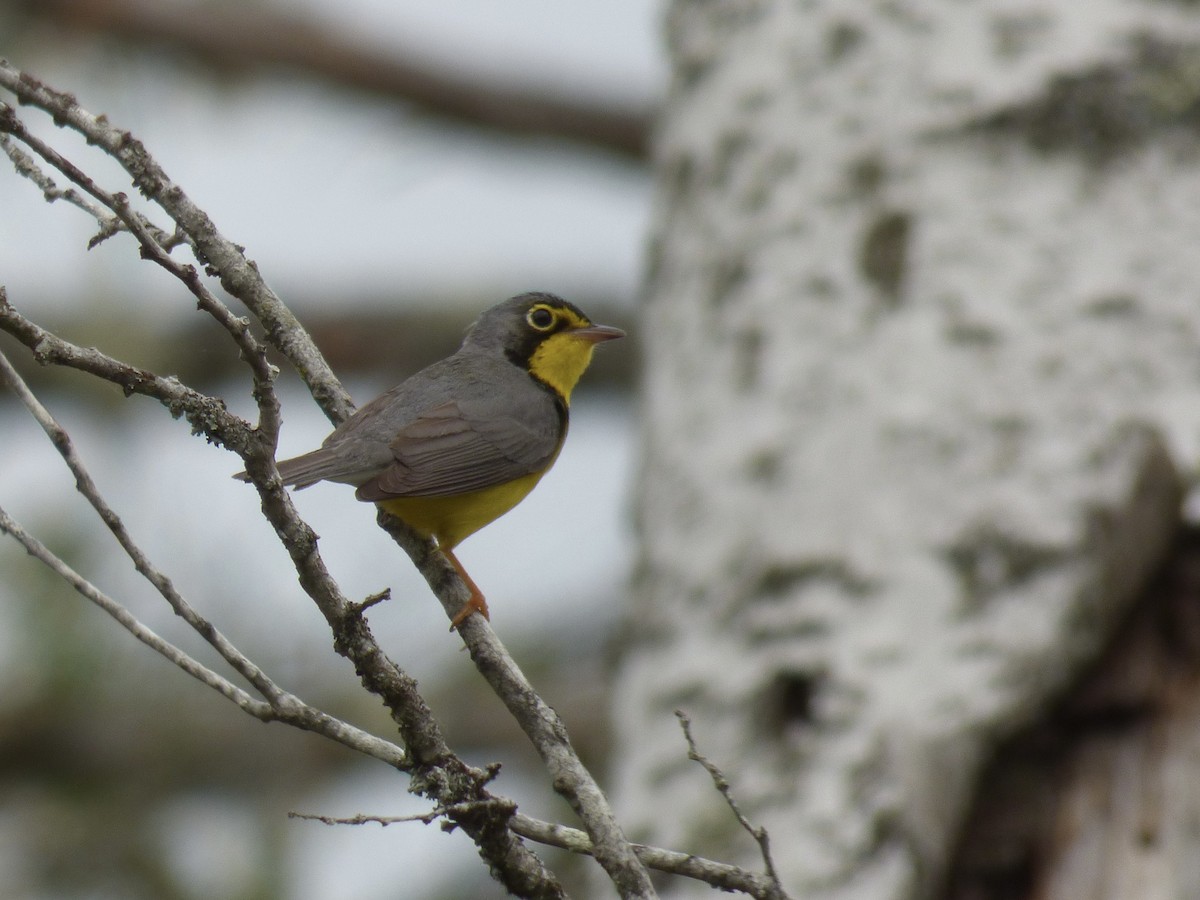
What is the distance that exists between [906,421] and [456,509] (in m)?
1.71

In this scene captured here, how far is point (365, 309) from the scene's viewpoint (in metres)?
9.37

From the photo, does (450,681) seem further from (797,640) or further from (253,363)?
(253,363)

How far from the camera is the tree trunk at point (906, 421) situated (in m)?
4.53

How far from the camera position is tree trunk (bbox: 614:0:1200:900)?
4.53 m

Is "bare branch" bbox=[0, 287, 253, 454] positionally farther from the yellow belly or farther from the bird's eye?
the bird's eye

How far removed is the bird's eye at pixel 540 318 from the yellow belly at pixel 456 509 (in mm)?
975

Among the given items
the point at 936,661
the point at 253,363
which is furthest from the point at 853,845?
the point at 253,363

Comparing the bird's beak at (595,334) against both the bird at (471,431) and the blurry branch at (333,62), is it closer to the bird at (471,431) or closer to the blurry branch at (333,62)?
the bird at (471,431)

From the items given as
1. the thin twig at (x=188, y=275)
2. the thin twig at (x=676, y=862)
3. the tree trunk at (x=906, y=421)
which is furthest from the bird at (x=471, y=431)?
the thin twig at (x=188, y=275)

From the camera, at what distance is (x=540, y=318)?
577 centimetres

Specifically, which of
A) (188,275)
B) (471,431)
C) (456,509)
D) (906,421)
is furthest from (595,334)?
(188,275)

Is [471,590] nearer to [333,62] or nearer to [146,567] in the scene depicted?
[146,567]

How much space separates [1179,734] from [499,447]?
7.35ft

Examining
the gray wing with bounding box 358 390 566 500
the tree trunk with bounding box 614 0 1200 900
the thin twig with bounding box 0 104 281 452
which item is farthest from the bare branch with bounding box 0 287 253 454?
the tree trunk with bounding box 614 0 1200 900
